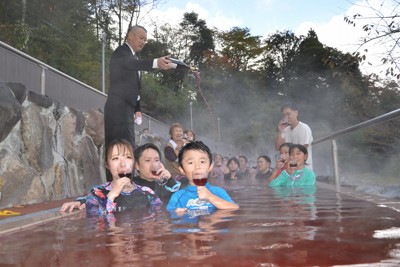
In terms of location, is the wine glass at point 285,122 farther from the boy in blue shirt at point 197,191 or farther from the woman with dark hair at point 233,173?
the boy in blue shirt at point 197,191

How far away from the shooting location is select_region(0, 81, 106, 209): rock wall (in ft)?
15.0

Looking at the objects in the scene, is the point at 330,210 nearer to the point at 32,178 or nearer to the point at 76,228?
the point at 76,228

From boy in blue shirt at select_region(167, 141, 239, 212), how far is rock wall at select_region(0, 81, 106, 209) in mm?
2204

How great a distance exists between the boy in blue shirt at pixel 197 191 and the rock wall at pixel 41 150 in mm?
2204

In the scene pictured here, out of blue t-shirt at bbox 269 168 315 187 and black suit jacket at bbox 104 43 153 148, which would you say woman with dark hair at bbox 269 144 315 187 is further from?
black suit jacket at bbox 104 43 153 148

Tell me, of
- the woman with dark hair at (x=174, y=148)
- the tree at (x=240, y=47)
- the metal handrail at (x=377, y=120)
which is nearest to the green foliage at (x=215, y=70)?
the tree at (x=240, y=47)

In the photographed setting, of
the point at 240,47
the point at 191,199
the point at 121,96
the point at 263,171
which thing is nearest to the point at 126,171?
the point at 191,199

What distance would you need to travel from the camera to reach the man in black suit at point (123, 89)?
457 cm

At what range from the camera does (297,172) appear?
5477mm

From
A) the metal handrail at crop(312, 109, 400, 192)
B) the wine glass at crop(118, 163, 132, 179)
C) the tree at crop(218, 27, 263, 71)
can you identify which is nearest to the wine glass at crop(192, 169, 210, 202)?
the wine glass at crop(118, 163, 132, 179)

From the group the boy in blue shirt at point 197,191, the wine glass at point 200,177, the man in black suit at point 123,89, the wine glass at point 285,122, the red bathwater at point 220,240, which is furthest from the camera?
the wine glass at point 285,122

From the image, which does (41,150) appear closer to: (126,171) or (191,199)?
(126,171)

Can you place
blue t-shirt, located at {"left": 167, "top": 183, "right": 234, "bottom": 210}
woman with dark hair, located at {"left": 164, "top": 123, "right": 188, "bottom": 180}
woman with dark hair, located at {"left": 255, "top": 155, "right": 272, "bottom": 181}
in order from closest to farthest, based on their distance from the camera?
blue t-shirt, located at {"left": 167, "top": 183, "right": 234, "bottom": 210}, woman with dark hair, located at {"left": 164, "top": 123, "right": 188, "bottom": 180}, woman with dark hair, located at {"left": 255, "top": 155, "right": 272, "bottom": 181}

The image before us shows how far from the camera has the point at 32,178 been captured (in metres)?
4.98
